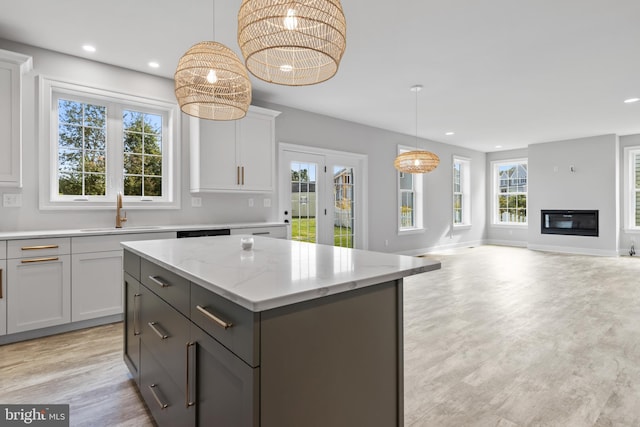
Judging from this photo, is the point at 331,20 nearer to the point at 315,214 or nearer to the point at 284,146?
the point at 284,146

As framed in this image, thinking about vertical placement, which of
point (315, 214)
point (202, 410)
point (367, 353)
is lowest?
point (202, 410)

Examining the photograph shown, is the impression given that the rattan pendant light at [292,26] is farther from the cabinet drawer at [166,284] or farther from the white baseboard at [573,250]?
the white baseboard at [573,250]

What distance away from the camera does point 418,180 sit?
771 centimetres

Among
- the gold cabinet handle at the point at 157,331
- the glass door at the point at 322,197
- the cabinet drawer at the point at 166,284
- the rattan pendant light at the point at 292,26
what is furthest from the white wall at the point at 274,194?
the rattan pendant light at the point at 292,26

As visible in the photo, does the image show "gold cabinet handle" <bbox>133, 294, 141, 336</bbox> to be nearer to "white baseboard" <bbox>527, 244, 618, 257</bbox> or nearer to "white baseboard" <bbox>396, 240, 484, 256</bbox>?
"white baseboard" <bbox>396, 240, 484, 256</bbox>

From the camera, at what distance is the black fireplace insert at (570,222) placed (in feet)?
25.1

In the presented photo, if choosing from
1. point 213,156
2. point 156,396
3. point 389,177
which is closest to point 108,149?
point 213,156

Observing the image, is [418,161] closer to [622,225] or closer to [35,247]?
[35,247]

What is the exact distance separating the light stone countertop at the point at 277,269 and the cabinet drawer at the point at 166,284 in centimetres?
6

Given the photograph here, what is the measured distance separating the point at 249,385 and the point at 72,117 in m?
3.82

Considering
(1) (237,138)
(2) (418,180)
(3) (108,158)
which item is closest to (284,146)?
(1) (237,138)

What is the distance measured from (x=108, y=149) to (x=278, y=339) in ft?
12.0

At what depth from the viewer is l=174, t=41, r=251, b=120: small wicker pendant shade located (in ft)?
6.91

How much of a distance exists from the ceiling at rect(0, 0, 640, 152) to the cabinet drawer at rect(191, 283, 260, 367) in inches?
96.2
